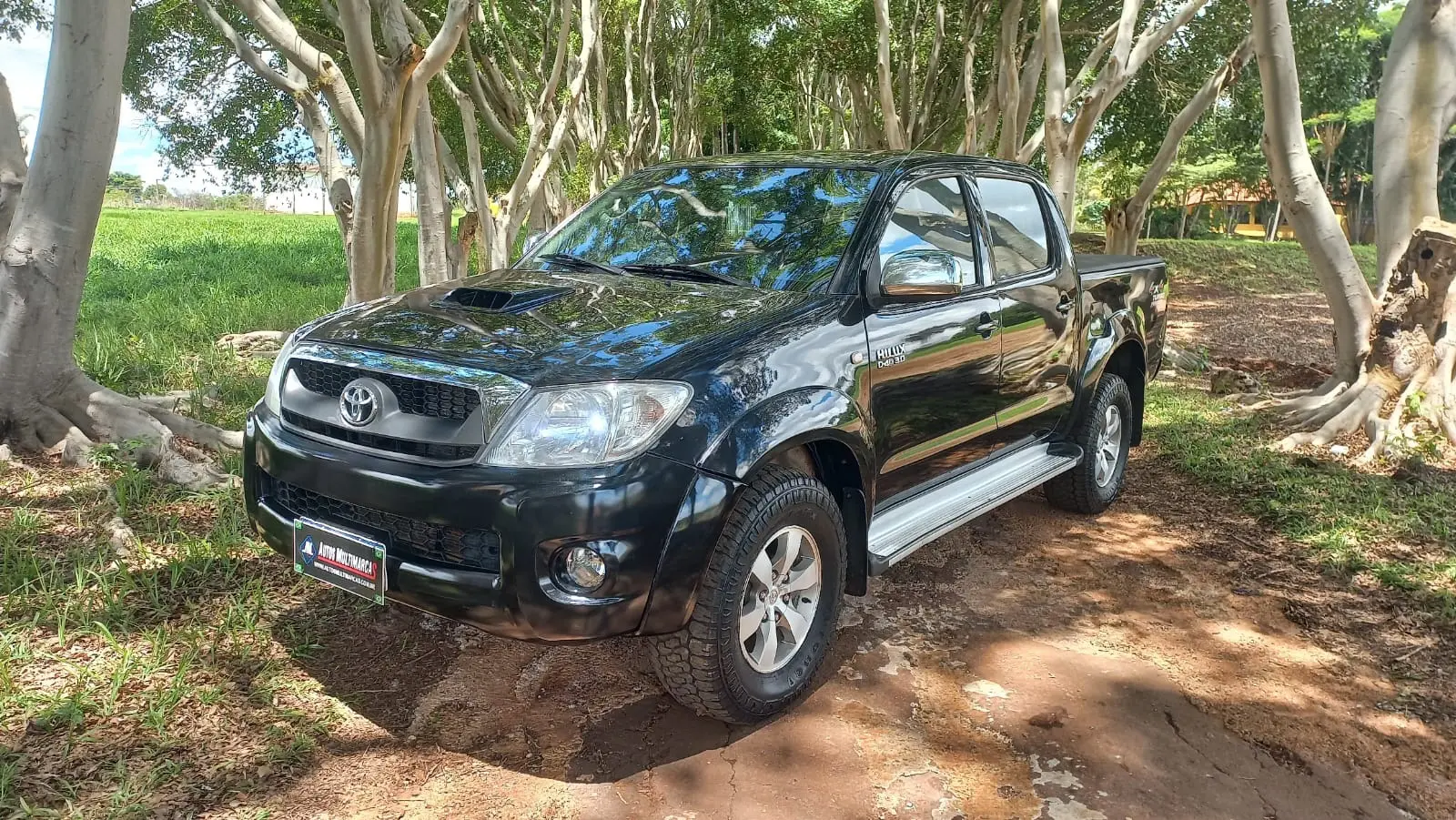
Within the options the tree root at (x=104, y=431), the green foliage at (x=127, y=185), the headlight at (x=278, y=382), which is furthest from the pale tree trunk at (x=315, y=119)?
the green foliage at (x=127, y=185)

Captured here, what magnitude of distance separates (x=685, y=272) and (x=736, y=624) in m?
1.42

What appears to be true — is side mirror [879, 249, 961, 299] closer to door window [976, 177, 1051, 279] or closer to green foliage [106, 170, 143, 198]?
door window [976, 177, 1051, 279]

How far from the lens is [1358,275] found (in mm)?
7102

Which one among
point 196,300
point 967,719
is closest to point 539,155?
point 196,300

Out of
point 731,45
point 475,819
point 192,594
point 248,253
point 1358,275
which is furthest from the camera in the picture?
point 731,45

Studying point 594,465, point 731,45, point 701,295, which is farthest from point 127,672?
point 731,45

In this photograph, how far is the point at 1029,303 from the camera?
4625 mm

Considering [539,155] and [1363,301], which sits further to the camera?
[539,155]

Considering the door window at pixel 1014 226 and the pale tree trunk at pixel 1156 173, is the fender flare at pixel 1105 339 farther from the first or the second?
the pale tree trunk at pixel 1156 173

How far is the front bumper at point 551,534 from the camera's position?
274 centimetres

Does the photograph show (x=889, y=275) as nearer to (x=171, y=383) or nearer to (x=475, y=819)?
(x=475, y=819)

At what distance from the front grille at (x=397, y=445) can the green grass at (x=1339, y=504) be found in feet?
13.2

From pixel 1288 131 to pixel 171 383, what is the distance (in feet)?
26.1

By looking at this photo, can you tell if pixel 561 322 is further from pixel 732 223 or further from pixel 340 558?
pixel 732 223
